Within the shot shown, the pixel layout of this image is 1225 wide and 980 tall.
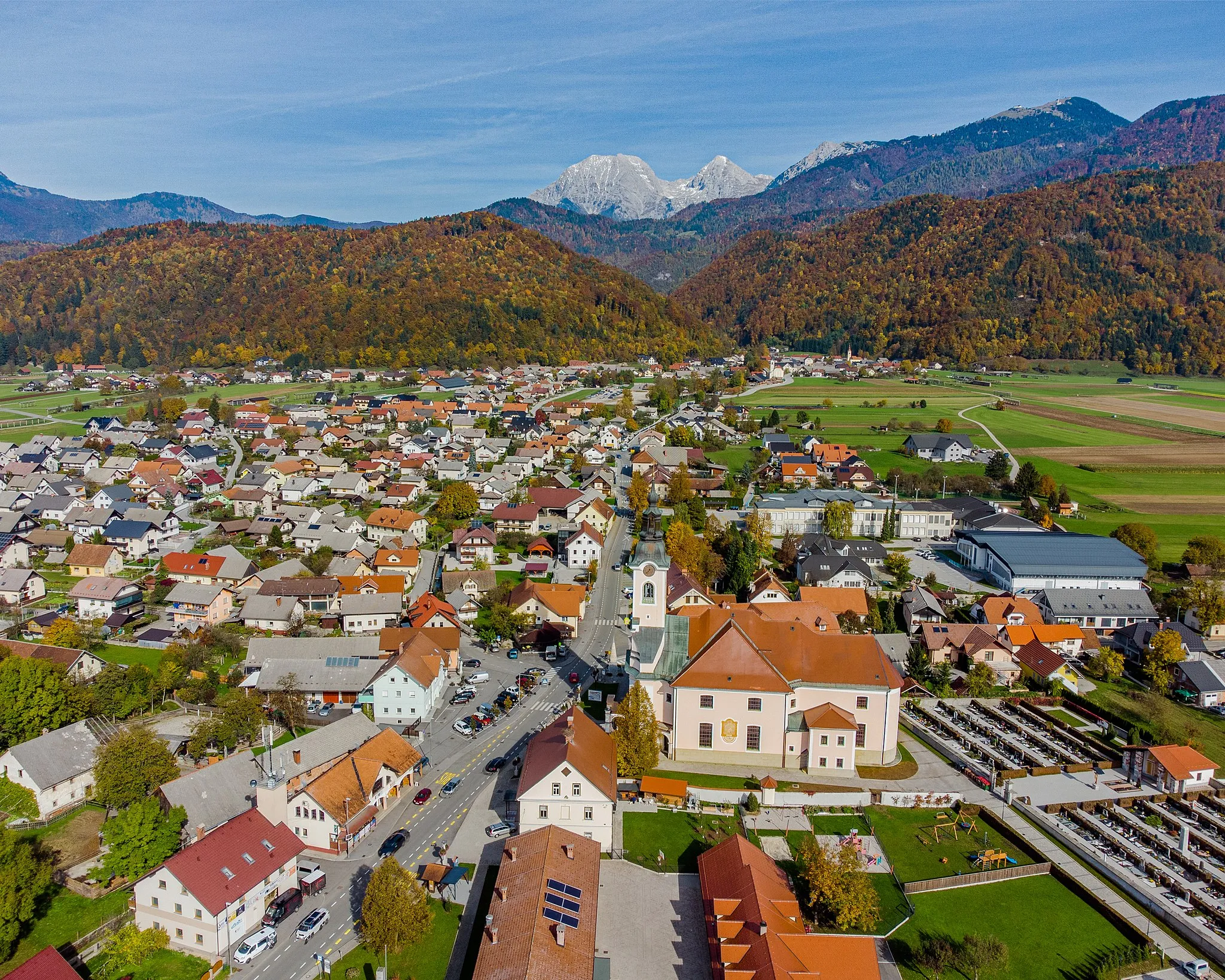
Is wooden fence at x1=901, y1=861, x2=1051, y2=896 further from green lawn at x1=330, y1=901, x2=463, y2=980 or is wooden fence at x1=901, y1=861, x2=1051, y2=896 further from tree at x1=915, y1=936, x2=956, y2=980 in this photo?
green lawn at x1=330, y1=901, x2=463, y2=980

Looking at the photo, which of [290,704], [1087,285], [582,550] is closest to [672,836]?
[290,704]

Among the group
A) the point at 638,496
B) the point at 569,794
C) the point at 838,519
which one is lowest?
the point at 569,794

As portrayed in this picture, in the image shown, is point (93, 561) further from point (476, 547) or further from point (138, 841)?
point (138, 841)

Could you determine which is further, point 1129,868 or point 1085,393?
point 1085,393

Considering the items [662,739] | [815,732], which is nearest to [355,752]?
[662,739]

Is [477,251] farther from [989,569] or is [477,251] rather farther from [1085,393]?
[989,569]

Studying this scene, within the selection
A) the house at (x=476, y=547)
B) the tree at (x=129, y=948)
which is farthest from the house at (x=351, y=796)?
the house at (x=476, y=547)
